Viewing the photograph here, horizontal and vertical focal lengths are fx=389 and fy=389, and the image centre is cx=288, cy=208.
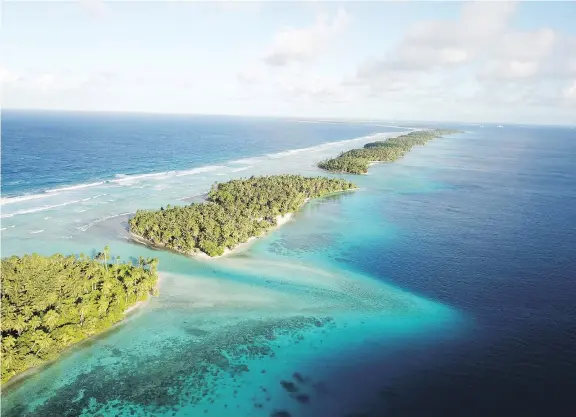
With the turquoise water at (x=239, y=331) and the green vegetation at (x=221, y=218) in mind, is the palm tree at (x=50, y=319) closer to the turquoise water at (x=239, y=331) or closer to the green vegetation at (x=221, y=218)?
the turquoise water at (x=239, y=331)

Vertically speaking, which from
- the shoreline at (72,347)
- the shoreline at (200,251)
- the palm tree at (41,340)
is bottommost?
the shoreline at (72,347)

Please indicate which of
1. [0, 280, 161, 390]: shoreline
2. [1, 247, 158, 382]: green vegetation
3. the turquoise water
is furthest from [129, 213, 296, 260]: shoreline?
[0, 280, 161, 390]: shoreline

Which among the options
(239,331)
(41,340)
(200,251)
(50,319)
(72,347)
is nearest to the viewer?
(41,340)

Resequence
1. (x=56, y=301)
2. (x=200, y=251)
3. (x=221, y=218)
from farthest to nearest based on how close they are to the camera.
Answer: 1. (x=221, y=218)
2. (x=200, y=251)
3. (x=56, y=301)

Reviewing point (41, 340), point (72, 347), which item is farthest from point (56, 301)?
point (41, 340)

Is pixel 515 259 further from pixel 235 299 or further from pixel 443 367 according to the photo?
pixel 235 299

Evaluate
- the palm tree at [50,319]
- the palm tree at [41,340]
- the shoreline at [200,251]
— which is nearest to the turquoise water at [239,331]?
the shoreline at [200,251]

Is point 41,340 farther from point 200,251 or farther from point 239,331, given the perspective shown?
point 200,251
